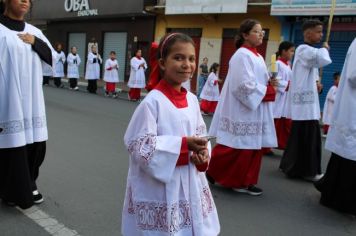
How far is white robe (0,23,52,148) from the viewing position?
13.1ft

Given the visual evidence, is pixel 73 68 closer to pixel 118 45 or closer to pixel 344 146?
pixel 118 45

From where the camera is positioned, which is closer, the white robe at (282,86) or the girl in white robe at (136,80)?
the white robe at (282,86)

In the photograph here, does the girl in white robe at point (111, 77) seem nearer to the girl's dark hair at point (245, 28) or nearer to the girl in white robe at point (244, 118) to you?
the girl in white robe at point (244, 118)

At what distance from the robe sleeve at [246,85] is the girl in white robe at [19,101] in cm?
198

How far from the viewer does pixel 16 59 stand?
4.01m

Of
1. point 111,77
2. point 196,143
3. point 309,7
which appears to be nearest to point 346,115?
point 196,143

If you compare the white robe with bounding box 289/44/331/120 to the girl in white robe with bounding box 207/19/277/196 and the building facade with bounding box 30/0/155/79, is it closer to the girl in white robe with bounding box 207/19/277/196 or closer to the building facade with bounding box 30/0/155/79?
the girl in white robe with bounding box 207/19/277/196

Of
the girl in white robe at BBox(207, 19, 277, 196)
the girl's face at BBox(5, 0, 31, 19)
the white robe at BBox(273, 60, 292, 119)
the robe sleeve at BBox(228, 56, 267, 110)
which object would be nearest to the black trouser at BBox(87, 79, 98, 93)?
the white robe at BBox(273, 60, 292, 119)

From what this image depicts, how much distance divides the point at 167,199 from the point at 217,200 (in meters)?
2.46

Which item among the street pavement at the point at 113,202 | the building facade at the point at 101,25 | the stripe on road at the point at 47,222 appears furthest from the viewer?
the building facade at the point at 101,25

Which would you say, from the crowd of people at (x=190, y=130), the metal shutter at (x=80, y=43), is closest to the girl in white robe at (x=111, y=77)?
the metal shutter at (x=80, y=43)

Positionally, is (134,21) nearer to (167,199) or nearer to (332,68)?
(332,68)

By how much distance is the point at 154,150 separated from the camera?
251 cm

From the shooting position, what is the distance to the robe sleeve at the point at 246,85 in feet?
15.9
